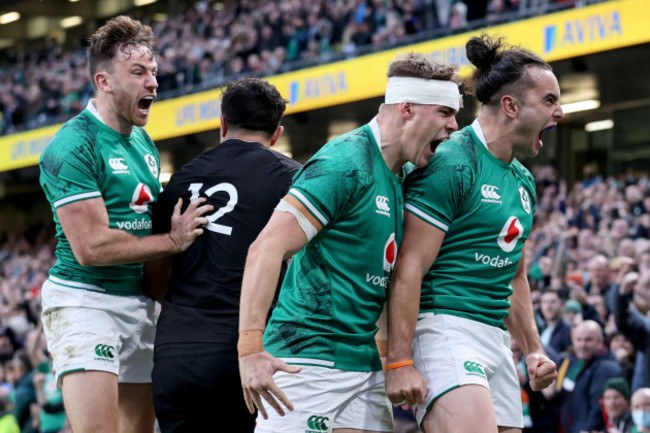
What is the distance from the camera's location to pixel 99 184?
14.3 feet

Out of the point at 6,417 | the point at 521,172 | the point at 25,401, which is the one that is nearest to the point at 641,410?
the point at 521,172

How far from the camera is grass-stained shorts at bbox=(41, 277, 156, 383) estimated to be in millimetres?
4324

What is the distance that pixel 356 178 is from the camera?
11.6ft

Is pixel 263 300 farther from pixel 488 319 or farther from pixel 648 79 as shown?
pixel 648 79

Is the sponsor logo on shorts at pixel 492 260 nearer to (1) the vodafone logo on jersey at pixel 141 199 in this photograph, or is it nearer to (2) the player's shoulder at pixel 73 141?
(1) the vodafone logo on jersey at pixel 141 199

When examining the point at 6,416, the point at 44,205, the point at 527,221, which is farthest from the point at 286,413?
the point at 44,205

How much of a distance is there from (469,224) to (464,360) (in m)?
0.52

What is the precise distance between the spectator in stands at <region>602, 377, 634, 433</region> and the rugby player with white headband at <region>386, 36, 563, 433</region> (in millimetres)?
3487

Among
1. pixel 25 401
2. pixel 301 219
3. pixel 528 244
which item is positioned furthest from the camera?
pixel 528 244

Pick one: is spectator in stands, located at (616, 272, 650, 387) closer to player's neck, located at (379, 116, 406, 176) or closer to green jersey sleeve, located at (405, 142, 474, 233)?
green jersey sleeve, located at (405, 142, 474, 233)

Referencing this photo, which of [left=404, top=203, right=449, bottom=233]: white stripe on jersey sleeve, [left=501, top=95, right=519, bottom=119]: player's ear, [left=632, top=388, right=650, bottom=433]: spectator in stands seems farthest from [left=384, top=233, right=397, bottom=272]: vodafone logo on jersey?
[left=632, top=388, right=650, bottom=433]: spectator in stands

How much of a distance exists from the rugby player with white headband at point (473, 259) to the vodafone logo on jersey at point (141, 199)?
4.04ft

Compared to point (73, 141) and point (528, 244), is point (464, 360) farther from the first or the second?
point (528, 244)

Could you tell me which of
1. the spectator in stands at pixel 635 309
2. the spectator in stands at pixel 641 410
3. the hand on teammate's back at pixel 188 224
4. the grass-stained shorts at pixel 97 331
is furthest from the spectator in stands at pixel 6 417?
the hand on teammate's back at pixel 188 224
